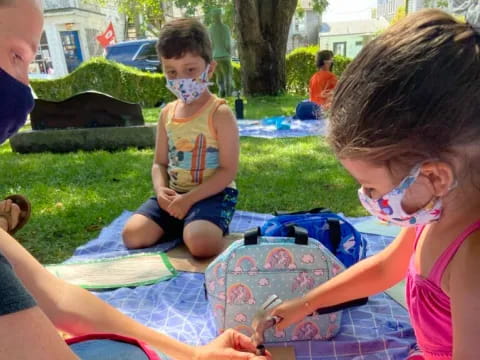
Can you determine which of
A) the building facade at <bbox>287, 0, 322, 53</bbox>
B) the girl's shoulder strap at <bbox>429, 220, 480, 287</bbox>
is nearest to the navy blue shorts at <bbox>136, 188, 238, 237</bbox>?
the girl's shoulder strap at <bbox>429, 220, 480, 287</bbox>

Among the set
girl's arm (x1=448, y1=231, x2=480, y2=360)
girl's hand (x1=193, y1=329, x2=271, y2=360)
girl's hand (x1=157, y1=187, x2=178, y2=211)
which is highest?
girl's arm (x1=448, y1=231, x2=480, y2=360)

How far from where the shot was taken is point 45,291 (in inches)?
49.5

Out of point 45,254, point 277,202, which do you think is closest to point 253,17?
point 277,202

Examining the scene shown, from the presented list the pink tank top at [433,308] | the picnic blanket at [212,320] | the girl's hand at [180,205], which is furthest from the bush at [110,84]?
the pink tank top at [433,308]

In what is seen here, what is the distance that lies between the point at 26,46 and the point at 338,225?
1381 millimetres

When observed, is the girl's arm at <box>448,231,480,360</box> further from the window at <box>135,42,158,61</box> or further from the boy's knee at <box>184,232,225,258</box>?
the window at <box>135,42,158,61</box>

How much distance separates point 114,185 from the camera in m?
3.85

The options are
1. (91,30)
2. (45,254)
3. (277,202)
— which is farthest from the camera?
(91,30)

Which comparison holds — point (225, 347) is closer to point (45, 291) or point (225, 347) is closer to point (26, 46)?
point (45, 291)

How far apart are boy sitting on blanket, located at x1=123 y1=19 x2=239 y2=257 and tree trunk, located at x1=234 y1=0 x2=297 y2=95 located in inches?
331

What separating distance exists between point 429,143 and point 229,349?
813 millimetres

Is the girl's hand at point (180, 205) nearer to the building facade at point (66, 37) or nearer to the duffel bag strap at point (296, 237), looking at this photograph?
the duffel bag strap at point (296, 237)

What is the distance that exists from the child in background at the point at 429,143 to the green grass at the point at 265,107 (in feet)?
21.9

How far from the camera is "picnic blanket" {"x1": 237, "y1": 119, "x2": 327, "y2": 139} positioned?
19.2 ft
